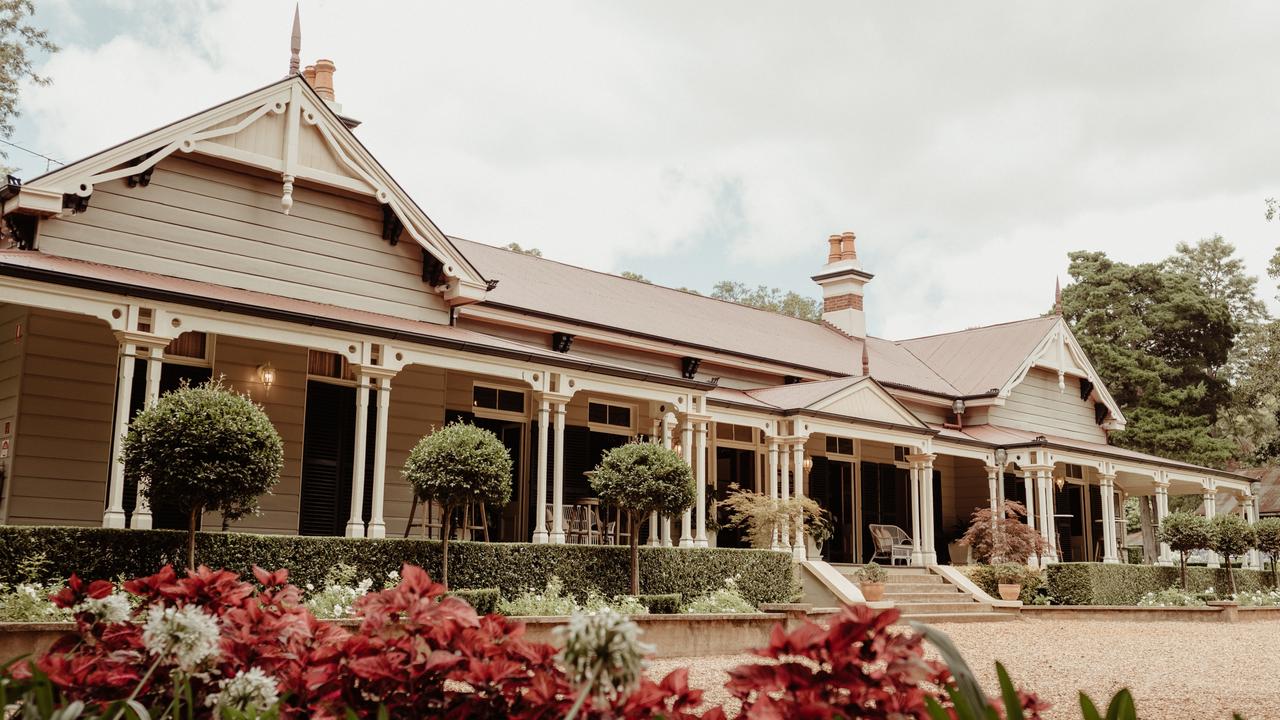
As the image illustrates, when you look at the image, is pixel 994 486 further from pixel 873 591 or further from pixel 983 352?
pixel 873 591

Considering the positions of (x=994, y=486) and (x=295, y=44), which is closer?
(x=295, y=44)

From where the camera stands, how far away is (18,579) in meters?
9.30

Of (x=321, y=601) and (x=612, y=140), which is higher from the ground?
(x=612, y=140)

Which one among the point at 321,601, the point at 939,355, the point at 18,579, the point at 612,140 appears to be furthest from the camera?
the point at 612,140

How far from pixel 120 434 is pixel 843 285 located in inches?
746

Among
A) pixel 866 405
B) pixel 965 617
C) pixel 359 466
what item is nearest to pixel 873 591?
pixel 965 617

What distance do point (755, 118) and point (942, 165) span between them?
516 cm

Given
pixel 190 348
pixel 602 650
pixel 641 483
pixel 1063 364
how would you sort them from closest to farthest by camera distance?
pixel 602 650 < pixel 190 348 < pixel 641 483 < pixel 1063 364

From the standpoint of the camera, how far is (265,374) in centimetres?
1360

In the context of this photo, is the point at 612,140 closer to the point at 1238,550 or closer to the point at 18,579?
the point at 1238,550

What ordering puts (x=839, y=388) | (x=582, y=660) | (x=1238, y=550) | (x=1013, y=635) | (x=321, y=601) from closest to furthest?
(x=582, y=660) < (x=321, y=601) < (x=1013, y=635) < (x=839, y=388) < (x=1238, y=550)

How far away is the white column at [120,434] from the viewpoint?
10367 millimetres

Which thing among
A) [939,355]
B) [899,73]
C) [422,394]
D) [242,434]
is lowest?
[242,434]

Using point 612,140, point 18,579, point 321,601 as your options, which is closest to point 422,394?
point 321,601
